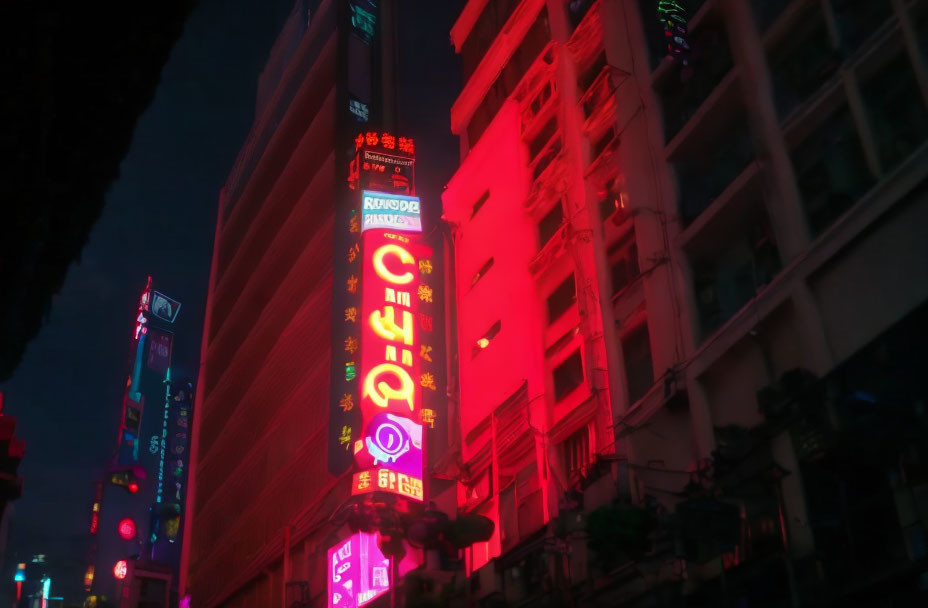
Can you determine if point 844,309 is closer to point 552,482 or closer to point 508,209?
point 552,482

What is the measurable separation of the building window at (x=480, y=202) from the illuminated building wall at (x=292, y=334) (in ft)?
8.40

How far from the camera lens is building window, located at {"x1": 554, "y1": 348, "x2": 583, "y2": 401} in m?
26.3

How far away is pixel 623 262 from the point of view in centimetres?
2498

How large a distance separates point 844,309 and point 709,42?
840 centimetres

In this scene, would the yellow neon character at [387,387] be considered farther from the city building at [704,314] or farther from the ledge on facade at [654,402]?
the ledge on facade at [654,402]

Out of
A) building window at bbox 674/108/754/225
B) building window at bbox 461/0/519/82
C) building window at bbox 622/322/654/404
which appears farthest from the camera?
building window at bbox 461/0/519/82

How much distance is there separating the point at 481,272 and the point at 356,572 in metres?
10.9

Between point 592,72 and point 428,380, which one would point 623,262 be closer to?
point 592,72

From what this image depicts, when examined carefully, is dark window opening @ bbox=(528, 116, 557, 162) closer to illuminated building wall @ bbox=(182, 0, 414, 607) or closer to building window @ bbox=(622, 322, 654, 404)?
illuminated building wall @ bbox=(182, 0, 414, 607)

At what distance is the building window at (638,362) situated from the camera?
2297 centimetres

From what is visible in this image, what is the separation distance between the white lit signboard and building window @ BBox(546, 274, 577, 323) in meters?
6.13

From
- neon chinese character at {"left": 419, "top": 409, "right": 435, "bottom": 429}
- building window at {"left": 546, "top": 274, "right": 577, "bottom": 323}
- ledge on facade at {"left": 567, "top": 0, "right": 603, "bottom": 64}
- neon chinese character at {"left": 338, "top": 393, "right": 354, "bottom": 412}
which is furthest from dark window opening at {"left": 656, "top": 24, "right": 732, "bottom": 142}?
neon chinese character at {"left": 338, "top": 393, "right": 354, "bottom": 412}

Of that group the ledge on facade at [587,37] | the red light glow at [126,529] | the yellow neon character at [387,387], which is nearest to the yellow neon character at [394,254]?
the yellow neon character at [387,387]

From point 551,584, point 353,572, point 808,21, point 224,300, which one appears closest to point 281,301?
point 224,300
